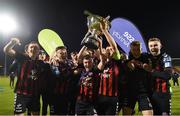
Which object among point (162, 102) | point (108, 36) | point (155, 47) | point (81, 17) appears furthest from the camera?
point (81, 17)

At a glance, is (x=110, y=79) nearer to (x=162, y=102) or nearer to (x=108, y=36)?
(x=108, y=36)

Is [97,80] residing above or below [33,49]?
below

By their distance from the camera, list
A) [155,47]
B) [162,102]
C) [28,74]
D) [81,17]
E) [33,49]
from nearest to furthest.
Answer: [162,102], [155,47], [33,49], [28,74], [81,17]

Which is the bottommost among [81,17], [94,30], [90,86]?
[90,86]

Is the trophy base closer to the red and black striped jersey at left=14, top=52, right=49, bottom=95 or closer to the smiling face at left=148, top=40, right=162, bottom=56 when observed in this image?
the smiling face at left=148, top=40, right=162, bottom=56

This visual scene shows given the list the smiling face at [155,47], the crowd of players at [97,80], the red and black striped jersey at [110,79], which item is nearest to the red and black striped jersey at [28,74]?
the crowd of players at [97,80]

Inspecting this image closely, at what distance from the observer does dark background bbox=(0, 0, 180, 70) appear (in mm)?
51969

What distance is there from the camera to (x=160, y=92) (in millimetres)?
7113

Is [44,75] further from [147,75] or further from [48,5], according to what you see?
[48,5]

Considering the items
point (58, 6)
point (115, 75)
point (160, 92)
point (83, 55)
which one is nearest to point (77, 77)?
point (83, 55)

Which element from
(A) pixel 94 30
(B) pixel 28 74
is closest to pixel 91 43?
(A) pixel 94 30

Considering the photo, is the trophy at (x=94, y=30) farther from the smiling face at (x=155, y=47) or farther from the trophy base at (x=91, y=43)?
the smiling face at (x=155, y=47)

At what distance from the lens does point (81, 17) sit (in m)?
53.0

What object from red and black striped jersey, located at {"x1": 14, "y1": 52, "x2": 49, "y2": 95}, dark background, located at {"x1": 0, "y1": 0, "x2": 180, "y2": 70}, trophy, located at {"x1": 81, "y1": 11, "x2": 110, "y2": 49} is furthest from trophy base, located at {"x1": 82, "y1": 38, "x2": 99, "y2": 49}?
dark background, located at {"x1": 0, "y1": 0, "x2": 180, "y2": 70}
